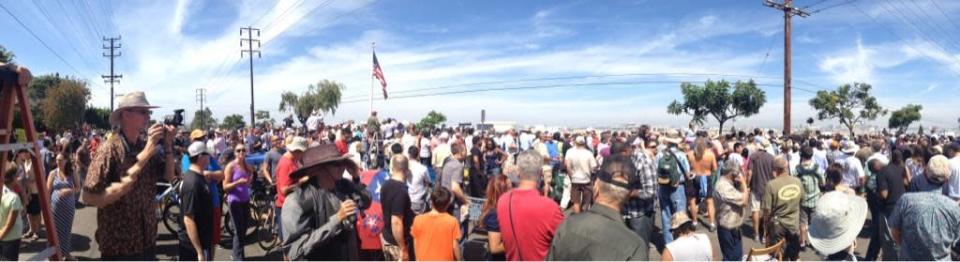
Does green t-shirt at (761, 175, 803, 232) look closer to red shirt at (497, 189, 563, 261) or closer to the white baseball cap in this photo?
red shirt at (497, 189, 563, 261)

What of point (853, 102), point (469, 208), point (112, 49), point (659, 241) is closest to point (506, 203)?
point (469, 208)

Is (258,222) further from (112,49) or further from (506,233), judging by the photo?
(112,49)

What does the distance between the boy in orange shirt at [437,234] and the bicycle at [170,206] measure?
5.43 metres

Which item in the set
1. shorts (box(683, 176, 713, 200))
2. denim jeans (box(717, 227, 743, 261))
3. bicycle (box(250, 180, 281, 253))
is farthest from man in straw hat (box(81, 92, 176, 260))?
shorts (box(683, 176, 713, 200))

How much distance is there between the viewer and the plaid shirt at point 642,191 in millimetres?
5785

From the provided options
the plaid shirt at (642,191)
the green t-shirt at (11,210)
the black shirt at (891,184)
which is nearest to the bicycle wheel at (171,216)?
the green t-shirt at (11,210)

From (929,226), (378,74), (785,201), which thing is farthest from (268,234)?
(378,74)

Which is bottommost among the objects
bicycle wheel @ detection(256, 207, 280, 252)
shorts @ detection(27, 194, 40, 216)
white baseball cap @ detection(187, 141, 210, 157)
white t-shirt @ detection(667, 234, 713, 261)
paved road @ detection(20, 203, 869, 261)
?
paved road @ detection(20, 203, 869, 261)

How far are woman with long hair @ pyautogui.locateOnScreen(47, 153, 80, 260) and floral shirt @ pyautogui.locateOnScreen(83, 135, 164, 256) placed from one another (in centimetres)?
322

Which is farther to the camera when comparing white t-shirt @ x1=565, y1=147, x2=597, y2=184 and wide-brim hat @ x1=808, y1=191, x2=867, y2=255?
white t-shirt @ x1=565, y1=147, x2=597, y2=184

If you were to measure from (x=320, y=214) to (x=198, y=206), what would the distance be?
3.19 m

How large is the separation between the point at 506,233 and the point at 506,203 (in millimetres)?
223

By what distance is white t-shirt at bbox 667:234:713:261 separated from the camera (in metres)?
3.54

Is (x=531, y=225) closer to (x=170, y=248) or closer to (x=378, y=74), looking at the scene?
(x=170, y=248)
